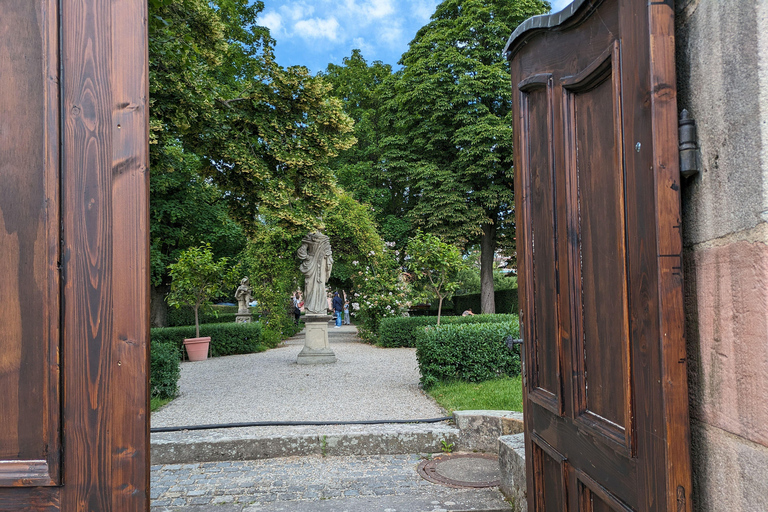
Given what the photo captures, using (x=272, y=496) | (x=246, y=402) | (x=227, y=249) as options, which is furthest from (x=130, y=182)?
(x=227, y=249)

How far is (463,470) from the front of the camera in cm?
439

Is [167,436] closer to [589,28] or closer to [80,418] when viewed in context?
[80,418]

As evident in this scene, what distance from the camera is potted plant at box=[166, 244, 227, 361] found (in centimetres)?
1172

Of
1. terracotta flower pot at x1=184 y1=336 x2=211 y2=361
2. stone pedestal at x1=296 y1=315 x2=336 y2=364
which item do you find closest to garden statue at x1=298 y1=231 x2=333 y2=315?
stone pedestal at x1=296 y1=315 x2=336 y2=364

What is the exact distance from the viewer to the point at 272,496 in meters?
3.92

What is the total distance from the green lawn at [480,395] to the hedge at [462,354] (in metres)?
0.14

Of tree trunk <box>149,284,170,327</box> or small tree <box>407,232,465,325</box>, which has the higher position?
small tree <box>407,232,465,325</box>

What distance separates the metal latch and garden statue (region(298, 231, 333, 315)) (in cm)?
1053

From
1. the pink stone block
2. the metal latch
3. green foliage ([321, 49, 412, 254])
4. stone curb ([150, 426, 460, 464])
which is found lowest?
stone curb ([150, 426, 460, 464])

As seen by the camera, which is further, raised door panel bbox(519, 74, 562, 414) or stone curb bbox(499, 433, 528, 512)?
stone curb bbox(499, 433, 528, 512)

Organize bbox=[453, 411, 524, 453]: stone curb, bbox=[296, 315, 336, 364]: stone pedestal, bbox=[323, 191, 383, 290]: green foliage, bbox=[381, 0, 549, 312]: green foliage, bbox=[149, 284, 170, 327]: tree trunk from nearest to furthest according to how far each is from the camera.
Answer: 1. bbox=[453, 411, 524, 453]: stone curb
2. bbox=[296, 315, 336, 364]: stone pedestal
3. bbox=[323, 191, 383, 290]: green foliage
4. bbox=[149, 284, 170, 327]: tree trunk
5. bbox=[381, 0, 549, 312]: green foliage

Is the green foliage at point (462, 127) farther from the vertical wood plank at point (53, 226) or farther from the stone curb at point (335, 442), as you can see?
the vertical wood plank at point (53, 226)

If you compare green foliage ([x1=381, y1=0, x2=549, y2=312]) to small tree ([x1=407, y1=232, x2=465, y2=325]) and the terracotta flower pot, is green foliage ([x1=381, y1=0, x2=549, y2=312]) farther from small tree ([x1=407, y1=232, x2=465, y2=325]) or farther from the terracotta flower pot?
the terracotta flower pot

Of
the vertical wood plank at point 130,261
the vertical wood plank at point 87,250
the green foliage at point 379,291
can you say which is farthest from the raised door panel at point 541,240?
the green foliage at point 379,291
